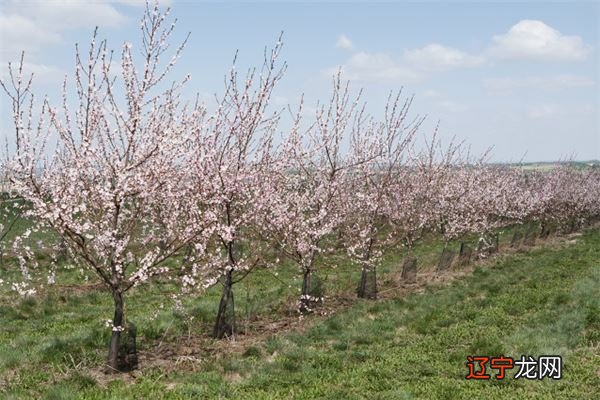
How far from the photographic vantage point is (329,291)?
16.3m

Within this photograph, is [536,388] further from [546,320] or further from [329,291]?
[329,291]

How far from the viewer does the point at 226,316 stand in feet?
36.4

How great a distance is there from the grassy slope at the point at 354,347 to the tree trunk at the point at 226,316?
0.89 metres

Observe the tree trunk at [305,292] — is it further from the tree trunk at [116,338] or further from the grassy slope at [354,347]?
the tree trunk at [116,338]

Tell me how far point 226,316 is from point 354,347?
278 centimetres

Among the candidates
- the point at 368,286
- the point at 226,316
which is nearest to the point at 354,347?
the point at 226,316

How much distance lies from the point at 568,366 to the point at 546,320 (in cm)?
290

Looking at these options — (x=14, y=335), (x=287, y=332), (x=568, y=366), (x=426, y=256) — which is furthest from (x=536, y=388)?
(x=426, y=256)

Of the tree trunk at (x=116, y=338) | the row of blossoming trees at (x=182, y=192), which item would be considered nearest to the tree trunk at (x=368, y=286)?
the row of blossoming trees at (x=182, y=192)

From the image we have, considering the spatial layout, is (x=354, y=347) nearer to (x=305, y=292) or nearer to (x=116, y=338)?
(x=305, y=292)

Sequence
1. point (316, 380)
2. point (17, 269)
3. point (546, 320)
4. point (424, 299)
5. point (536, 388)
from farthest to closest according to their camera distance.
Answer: point (17, 269), point (424, 299), point (546, 320), point (316, 380), point (536, 388)

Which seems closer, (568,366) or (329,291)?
(568,366)

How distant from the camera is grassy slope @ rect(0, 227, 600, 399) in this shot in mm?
7668

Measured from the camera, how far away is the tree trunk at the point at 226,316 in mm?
10992
